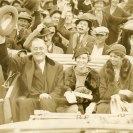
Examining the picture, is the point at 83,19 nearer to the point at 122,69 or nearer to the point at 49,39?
the point at 49,39

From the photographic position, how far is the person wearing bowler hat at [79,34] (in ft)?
15.2

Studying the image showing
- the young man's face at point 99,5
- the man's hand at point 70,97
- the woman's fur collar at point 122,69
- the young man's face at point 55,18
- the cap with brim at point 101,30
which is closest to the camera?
the man's hand at point 70,97

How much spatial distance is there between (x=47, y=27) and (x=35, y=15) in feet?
1.07

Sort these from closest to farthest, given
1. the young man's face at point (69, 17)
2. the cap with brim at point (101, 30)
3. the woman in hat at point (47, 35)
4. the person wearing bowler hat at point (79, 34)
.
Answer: the woman in hat at point (47, 35) → the person wearing bowler hat at point (79, 34) → the cap with brim at point (101, 30) → the young man's face at point (69, 17)

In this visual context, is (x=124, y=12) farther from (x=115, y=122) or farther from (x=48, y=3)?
(x=115, y=122)

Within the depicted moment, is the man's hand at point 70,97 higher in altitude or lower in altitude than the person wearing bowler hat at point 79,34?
lower

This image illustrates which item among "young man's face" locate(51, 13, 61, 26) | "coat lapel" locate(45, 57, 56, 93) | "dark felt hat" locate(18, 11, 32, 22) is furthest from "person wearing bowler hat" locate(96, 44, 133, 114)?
"dark felt hat" locate(18, 11, 32, 22)

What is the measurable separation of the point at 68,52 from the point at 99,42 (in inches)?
10.5

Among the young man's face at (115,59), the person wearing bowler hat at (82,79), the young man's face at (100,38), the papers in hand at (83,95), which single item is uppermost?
the young man's face at (100,38)

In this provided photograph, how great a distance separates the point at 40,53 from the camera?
13.5 feet

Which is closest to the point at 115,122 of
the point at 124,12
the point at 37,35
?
the point at 37,35

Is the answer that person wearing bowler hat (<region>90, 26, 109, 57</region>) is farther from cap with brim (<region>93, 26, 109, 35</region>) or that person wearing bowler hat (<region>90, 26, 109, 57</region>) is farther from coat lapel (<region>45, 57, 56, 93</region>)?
coat lapel (<region>45, 57, 56, 93</region>)

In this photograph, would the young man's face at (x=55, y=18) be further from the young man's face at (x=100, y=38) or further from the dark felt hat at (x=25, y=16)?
the young man's face at (x=100, y=38)

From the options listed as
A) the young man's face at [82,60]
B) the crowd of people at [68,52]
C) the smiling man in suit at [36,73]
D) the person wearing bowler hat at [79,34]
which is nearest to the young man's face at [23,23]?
the crowd of people at [68,52]
